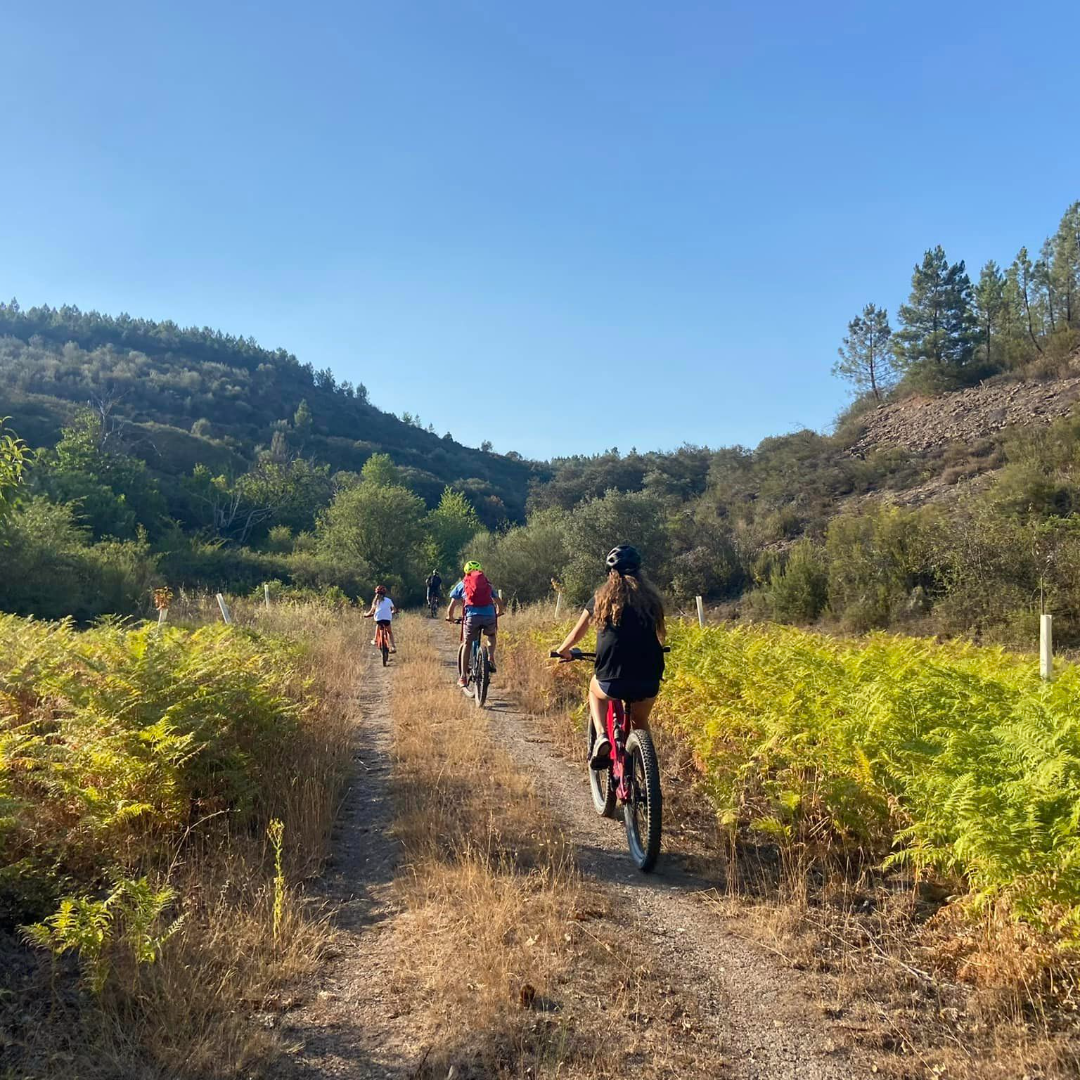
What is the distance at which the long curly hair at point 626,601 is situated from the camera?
4.98 m

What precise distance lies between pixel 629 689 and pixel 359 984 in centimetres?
241

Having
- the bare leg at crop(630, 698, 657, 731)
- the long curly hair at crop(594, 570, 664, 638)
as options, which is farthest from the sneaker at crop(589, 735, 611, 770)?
the long curly hair at crop(594, 570, 664, 638)

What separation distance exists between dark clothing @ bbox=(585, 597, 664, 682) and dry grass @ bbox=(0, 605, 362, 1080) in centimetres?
226

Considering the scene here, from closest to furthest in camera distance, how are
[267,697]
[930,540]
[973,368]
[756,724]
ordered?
1. [756,724]
2. [267,697]
3. [930,540]
4. [973,368]

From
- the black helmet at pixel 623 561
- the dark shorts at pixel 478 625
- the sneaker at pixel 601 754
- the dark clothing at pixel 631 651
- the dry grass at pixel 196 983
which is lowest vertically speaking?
the dry grass at pixel 196 983

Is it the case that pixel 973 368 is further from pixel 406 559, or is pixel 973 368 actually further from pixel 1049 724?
pixel 1049 724

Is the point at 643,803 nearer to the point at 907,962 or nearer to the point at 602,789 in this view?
the point at 602,789

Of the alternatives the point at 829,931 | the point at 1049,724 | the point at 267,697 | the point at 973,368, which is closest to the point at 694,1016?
the point at 829,931

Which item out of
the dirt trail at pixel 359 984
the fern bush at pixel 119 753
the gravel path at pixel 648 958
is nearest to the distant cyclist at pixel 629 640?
the gravel path at pixel 648 958

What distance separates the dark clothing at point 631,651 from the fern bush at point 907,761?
84 centimetres

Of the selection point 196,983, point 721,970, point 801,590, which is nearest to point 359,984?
point 196,983

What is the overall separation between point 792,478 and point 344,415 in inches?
3568

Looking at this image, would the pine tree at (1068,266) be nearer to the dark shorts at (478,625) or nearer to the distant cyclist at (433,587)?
the distant cyclist at (433,587)

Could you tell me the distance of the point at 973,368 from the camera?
38.1 metres
